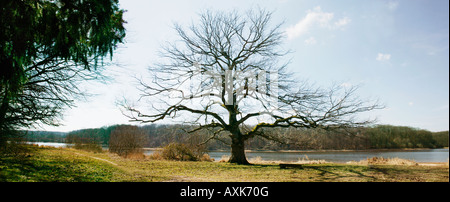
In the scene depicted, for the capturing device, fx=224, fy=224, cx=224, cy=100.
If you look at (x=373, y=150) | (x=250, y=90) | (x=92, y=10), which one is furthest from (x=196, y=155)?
(x=373, y=150)

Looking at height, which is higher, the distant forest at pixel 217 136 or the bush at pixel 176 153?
the distant forest at pixel 217 136

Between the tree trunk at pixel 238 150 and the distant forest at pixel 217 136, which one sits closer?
the distant forest at pixel 217 136

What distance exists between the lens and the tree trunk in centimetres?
1269

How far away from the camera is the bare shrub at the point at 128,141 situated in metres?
15.7

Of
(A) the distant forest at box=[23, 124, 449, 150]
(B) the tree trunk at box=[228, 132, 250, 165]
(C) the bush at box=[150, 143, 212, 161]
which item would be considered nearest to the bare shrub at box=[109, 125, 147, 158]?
(A) the distant forest at box=[23, 124, 449, 150]

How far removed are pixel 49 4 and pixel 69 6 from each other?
0.37 metres

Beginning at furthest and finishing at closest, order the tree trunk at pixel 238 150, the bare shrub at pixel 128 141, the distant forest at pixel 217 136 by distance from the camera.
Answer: the bare shrub at pixel 128 141
the tree trunk at pixel 238 150
the distant forest at pixel 217 136

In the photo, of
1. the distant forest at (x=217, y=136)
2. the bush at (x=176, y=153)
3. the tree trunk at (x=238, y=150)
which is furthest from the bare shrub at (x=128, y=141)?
the tree trunk at (x=238, y=150)

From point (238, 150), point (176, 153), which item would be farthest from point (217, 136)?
point (176, 153)

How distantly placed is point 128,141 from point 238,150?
826 centimetres

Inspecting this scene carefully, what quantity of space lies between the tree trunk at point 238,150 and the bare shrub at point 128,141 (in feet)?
22.0

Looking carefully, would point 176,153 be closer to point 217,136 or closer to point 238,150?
point 217,136

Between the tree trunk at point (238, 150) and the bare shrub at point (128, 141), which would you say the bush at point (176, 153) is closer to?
the bare shrub at point (128, 141)
